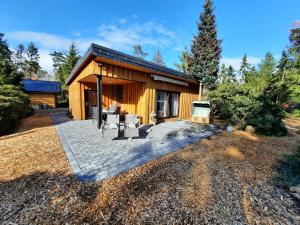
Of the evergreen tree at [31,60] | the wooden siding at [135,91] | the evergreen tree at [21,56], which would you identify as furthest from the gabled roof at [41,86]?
the evergreen tree at [21,56]

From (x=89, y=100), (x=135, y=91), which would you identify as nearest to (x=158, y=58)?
(x=89, y=100)

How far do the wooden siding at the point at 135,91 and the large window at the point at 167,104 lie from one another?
1.12 feet

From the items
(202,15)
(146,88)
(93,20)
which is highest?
(202,15)

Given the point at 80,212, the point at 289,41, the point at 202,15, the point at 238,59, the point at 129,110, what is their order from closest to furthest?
the point at 80,212
the point at 129,110
the point at 202,15
the point at 289,41
the point at 238,59

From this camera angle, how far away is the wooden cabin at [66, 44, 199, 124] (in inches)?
242

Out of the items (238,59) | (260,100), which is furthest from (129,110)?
(238,59)

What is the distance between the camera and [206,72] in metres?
13.1

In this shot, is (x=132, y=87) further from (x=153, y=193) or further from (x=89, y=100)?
(x=153, y=193)

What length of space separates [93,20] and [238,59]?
77.3 ft

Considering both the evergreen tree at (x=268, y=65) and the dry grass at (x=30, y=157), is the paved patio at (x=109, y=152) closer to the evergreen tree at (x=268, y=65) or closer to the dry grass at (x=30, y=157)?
the dry grass at (x=30, y=157)

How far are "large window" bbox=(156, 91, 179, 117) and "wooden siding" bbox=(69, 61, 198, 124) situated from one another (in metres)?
0.34

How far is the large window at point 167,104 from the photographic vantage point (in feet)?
30.5

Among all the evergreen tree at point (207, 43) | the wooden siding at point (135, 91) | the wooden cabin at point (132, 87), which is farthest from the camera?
the evergreen tree at point (207, 43)

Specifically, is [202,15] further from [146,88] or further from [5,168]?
[5,168]
